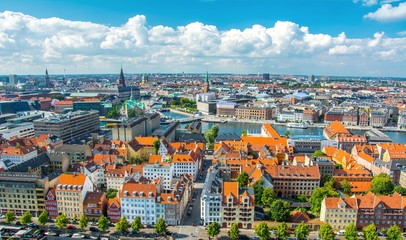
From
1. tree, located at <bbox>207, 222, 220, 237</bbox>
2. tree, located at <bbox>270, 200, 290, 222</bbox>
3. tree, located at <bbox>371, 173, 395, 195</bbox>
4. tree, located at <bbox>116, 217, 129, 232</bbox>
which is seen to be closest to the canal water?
tree, located at <bbox>371, 173, 395, 195</bbox>

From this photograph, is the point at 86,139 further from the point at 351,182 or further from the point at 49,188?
the point at 351,182

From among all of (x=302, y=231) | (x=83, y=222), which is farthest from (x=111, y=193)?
(x=302, y=231)

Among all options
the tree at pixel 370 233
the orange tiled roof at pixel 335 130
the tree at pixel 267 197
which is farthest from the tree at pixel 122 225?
the orange tiled roof at pixel 335 130

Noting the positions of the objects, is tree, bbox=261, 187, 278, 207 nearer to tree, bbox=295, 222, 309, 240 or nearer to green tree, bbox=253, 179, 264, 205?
green tree, bbox=253, 179, 264, 205

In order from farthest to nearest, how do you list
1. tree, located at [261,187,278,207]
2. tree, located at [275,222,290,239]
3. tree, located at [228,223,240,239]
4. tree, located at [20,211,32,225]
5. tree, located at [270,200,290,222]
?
tree, located at [261,187,278,207] < tree, located at [270,200,290,222] < tree, located at [20,211,32,225] < tree, located at [228,223,240,239] < tree, located at [275,222,290,239]

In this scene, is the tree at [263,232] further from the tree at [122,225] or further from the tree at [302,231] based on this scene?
the tree at [122,225]

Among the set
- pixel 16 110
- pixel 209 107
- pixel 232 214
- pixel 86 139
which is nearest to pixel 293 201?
pixel 232 214

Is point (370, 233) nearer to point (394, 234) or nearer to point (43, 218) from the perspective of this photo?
point (394, 234)
